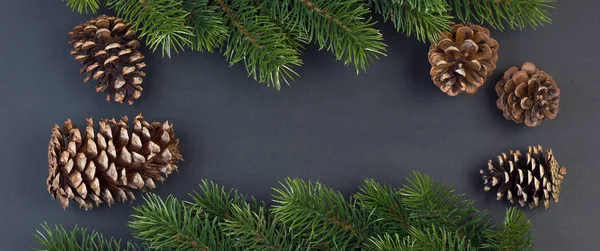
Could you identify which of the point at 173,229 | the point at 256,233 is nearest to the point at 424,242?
the point at 256,233

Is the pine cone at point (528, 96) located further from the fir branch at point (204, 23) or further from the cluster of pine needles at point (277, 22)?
the fir branch at point (204, 23)

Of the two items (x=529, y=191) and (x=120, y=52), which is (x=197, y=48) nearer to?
(x=120, y=52)

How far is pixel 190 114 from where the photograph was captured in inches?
39.7

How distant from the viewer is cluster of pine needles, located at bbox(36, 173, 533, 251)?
0.91 metres

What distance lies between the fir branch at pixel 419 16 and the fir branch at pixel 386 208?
0.73ft

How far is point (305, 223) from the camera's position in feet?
3.02

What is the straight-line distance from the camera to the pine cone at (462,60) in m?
0.98

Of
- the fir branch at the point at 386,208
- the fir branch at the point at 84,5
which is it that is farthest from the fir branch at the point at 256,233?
the fir branch at the point at 84,5

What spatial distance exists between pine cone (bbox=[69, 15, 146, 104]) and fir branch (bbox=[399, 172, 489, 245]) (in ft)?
1.33

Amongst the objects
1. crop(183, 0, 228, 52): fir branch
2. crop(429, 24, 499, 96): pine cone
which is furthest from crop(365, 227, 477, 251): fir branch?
crop(183, 0, 228, 52): fir branch

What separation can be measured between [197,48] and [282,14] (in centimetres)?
14

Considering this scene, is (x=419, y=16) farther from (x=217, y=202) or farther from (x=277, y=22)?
(x=217, y=202)

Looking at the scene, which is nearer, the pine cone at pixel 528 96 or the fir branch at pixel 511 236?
the fir branch at pixel 511 236

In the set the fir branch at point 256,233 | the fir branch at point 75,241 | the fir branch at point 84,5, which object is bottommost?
the fir branch at point 75,241
